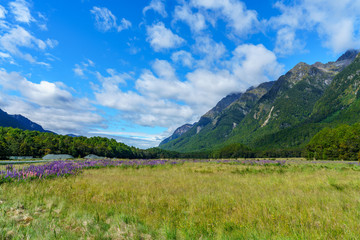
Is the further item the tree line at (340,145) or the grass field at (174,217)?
the tree line at (340,145)

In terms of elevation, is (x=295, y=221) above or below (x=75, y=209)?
above

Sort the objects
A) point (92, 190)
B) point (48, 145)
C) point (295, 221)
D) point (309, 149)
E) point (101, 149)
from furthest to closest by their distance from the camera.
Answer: point (101, 149)
point (309, 149)
point (48, 145)
point (92, 190)
point (295, 221)

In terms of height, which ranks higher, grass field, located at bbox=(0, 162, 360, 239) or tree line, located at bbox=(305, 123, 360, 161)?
tree line, located at bbox=(305, 123, 360, 161)

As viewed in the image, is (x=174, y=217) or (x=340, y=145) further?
(x=340, y=145)

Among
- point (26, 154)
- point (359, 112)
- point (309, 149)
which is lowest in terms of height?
point (26, 154)

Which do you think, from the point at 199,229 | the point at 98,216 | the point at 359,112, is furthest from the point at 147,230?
the point at 359,112

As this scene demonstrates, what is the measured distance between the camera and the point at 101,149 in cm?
10381

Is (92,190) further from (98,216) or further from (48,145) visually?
(48,145)

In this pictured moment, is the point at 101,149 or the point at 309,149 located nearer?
the point at 309,149

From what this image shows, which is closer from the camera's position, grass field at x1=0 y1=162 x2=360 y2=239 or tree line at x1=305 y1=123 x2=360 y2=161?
grass field at x1=0 y1=162 x2=360 y2=239

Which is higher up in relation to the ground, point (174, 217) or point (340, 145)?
point (340, 145)

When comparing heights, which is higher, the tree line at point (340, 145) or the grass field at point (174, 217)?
the tree line at point (340, 145)

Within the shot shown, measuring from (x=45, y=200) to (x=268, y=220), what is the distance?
7.51 metres

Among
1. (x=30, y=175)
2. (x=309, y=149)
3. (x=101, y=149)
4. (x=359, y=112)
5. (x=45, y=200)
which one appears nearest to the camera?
(x=45, y=200)
